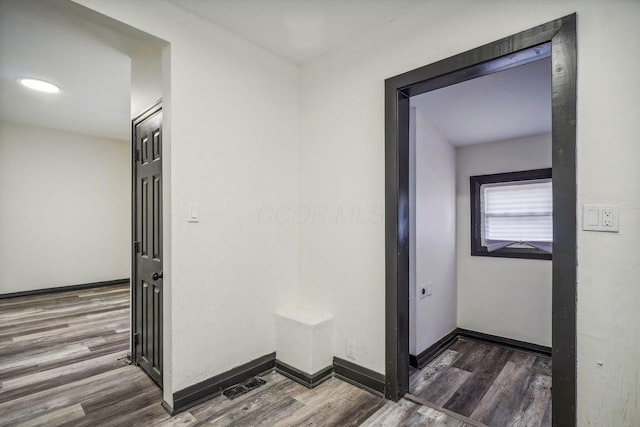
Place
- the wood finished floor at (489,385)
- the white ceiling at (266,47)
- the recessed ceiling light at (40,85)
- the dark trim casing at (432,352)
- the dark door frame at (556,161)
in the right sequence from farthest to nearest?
the recessed ceiling light at (40,85), the dark trim casing at (432,352), the wood finished floor at (489,385), the white ceiling at (266,47), the dark door frame at (556,161)

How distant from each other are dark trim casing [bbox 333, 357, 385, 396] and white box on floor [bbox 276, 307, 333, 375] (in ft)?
0.30

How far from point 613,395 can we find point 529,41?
1737 mm

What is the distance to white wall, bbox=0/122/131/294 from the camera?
4.81m

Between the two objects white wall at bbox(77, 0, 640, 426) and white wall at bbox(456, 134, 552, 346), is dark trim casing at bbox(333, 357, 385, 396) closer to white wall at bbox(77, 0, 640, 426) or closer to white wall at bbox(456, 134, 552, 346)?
white wall at bbox(77, 0, 640, 426)

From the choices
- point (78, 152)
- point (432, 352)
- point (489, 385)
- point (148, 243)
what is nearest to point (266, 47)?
point (148, 243)

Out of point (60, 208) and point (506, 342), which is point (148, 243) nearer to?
point (506, 342)

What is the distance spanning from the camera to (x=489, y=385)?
102 inches

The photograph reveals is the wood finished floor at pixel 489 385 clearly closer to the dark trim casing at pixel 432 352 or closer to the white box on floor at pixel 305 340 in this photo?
the dark trim casing at pixel 432 352

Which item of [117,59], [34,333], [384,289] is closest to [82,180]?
[34,333]

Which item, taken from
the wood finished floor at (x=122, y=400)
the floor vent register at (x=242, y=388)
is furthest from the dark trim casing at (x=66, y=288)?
the floor vent register at (x=242, y=388)

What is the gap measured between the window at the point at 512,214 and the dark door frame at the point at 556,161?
218 centimetres

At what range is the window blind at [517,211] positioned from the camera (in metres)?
3.53

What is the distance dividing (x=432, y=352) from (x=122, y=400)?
2681 millimetres

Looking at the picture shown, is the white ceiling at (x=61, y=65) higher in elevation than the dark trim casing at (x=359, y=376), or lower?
higher
